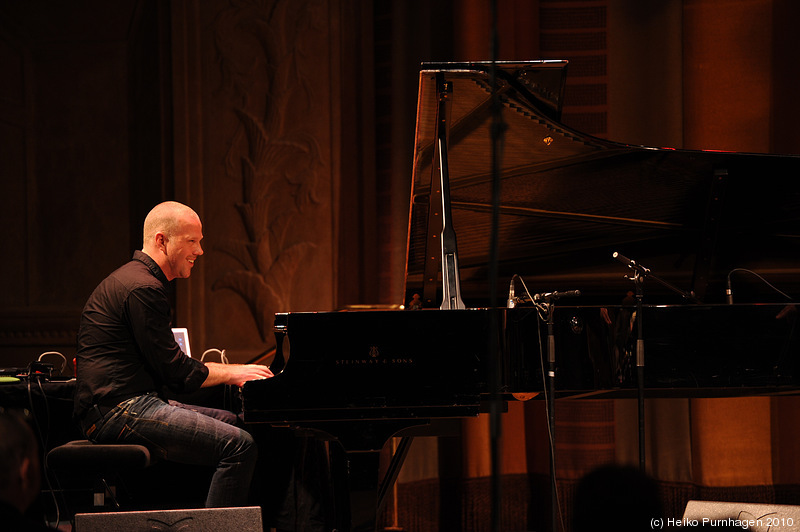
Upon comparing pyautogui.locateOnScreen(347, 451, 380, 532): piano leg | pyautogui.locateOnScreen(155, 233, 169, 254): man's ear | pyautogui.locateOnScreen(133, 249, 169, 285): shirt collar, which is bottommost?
pyautogui.locateOnScreen(347, 451, 380, 532): piano leg

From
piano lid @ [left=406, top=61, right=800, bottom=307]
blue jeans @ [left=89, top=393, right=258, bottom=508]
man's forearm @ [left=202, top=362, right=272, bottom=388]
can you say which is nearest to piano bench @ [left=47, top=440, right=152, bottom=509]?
blue jeans @ [left=89, top=393, right=258, bottom=508]

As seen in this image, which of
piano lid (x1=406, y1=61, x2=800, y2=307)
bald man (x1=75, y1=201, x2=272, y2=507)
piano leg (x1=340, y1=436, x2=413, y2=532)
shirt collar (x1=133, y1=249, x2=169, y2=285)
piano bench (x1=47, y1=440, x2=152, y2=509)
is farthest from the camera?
piano lid (x1=406, y1=61, x2=800, y2=307)

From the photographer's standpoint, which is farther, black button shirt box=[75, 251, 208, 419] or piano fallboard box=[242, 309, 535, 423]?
black button shirt box=[75, 251, 208, 419]

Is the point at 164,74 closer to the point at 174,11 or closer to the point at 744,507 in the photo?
the point at 174,11

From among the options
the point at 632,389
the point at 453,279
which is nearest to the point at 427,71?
the point at 453,279

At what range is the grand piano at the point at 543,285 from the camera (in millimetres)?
2664

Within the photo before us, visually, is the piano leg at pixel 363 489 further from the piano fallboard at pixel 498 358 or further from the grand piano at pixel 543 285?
the piano fallboard at pixel 498 358

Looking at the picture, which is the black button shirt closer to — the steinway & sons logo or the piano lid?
the steinway & sons logo

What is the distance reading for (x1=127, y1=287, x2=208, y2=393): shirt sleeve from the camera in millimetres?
2867

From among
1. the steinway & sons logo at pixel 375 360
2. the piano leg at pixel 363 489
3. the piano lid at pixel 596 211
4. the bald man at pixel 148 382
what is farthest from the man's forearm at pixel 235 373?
the piano lid at pixel 596 211

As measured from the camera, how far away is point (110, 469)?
9.07 feet

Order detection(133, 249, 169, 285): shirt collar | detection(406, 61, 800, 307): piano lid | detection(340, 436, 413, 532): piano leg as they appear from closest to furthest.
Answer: detection(340, 436, 413, 532): piano leg
detection(133, 249, 169, 285): shirt collar
detection(406, 61, 800, 307): piano lid

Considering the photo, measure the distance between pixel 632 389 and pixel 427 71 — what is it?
56.1 inches

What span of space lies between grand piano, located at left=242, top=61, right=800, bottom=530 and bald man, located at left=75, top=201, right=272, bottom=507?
0.96ft
